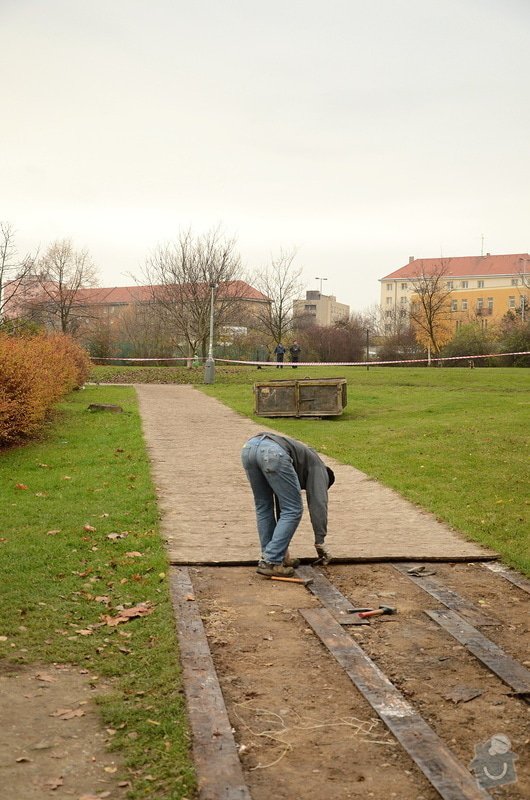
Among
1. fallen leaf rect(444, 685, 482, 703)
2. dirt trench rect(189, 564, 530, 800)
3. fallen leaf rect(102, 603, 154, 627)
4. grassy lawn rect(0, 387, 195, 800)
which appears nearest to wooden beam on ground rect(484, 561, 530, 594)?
dirt trench rect(189, 564, 530, 800)

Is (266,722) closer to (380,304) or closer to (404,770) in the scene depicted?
(404,770)

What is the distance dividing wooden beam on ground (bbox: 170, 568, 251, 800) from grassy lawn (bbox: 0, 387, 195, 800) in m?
0.07

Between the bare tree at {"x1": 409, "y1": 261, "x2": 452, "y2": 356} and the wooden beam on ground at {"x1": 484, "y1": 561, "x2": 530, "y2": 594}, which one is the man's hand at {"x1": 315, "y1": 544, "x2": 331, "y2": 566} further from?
the bare tree at {"x1": 409, "y1": 261, "x2": 452, "y2": 356}

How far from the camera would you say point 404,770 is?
410 cm

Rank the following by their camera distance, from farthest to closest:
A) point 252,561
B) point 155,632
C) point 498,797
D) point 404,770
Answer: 1. point 252,561
2. point 155,632
3. point 404,770
4. point 498,797

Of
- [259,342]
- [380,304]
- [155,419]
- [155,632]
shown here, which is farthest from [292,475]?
[380,304]

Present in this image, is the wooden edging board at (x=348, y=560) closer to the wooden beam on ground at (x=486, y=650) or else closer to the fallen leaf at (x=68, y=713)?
the wooden beam on ground at (x=486, y=650)

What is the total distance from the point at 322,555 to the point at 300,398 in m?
12.9

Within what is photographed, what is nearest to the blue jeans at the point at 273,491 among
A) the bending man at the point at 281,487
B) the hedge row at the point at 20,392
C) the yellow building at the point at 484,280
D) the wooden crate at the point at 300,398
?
the bending man at the point at 281,487

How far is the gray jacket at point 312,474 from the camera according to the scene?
7.53 meters

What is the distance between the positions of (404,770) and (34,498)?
25.2 feet

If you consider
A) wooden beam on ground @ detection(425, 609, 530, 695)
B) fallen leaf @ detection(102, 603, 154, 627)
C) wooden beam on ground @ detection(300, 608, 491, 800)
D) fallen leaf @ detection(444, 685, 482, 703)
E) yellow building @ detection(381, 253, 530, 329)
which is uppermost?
yellow building @ detection(381, 253, 530, 329)

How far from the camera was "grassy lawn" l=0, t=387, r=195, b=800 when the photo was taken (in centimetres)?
443

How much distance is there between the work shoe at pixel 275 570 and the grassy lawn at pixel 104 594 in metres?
0.83
